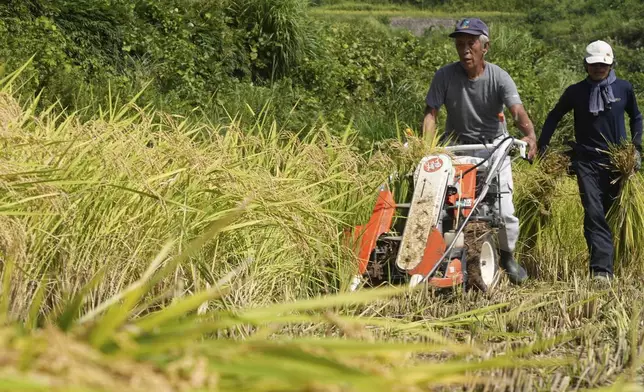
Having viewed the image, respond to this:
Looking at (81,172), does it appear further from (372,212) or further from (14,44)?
(14,44)

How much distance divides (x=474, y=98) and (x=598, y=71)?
3.38ft

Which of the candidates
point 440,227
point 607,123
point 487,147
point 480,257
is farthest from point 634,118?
point 440,227

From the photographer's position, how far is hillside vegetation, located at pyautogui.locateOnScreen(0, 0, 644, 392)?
170 cm

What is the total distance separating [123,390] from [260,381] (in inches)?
9.9

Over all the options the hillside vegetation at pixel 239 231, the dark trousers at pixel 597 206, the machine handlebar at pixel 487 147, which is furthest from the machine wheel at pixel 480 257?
the dark trousers at pixel 597 206

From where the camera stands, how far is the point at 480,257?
20.6 feet

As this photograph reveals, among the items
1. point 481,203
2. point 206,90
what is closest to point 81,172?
point 481,203

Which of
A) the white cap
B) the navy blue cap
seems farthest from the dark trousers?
the navy blue cap

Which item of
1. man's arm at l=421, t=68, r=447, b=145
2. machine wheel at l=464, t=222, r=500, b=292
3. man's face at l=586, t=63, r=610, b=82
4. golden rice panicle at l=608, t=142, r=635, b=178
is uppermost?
man's face at l=586, t=63, r=610, b=82

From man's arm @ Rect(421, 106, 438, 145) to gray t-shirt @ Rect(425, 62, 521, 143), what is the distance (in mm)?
45

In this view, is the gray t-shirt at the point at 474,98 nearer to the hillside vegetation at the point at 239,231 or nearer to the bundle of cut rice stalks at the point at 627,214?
the hillside vegetation at the point at 239,231

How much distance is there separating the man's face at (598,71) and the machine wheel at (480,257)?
146cm

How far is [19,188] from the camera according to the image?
3.95 m

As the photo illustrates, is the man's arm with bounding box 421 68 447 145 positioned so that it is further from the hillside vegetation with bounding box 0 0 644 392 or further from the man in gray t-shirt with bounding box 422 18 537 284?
the hillside vegetation with bounding box 0 0 644 392
